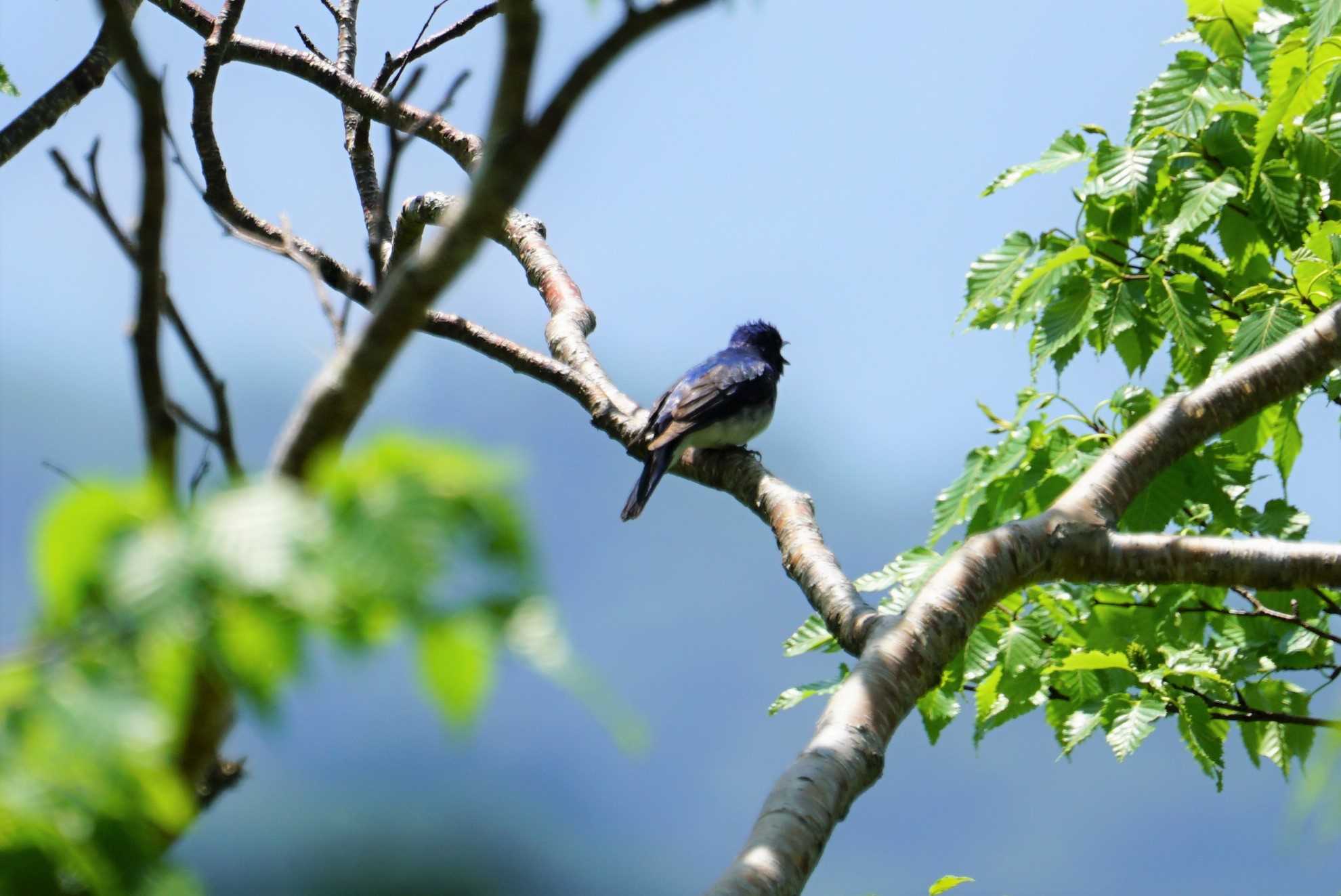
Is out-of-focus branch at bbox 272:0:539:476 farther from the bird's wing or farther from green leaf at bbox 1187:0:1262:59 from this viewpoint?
the bird's wing

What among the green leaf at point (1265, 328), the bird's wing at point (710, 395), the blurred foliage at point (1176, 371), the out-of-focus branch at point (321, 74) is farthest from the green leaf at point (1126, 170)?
the out-of-focus branch at point (321, 74)

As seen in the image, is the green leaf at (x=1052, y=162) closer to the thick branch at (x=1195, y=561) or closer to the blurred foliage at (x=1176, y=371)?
the blurred foliage at (x=1176, y=371)

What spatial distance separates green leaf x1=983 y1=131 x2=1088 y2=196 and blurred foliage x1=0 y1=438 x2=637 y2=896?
3009 millimetres

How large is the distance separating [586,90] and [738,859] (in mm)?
1073

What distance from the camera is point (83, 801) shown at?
0.78m

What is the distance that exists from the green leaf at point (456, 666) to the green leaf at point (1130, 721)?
7.99ft

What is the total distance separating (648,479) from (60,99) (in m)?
2.45

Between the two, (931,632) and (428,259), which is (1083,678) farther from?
(428,259)

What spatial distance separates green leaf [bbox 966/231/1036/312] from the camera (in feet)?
11.1

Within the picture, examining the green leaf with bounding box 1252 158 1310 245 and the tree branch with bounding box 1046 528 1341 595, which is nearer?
the tree branch with bounding box 1046 528 1341 595

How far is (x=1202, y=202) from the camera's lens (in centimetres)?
310

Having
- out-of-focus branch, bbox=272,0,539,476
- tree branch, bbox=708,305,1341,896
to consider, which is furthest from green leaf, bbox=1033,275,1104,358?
out-of-focus branch, bbox=272,0,539,476

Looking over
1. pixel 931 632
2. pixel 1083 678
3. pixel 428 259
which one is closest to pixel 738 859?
pixel 931 632

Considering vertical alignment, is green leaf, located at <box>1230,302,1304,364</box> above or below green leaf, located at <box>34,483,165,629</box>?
above
